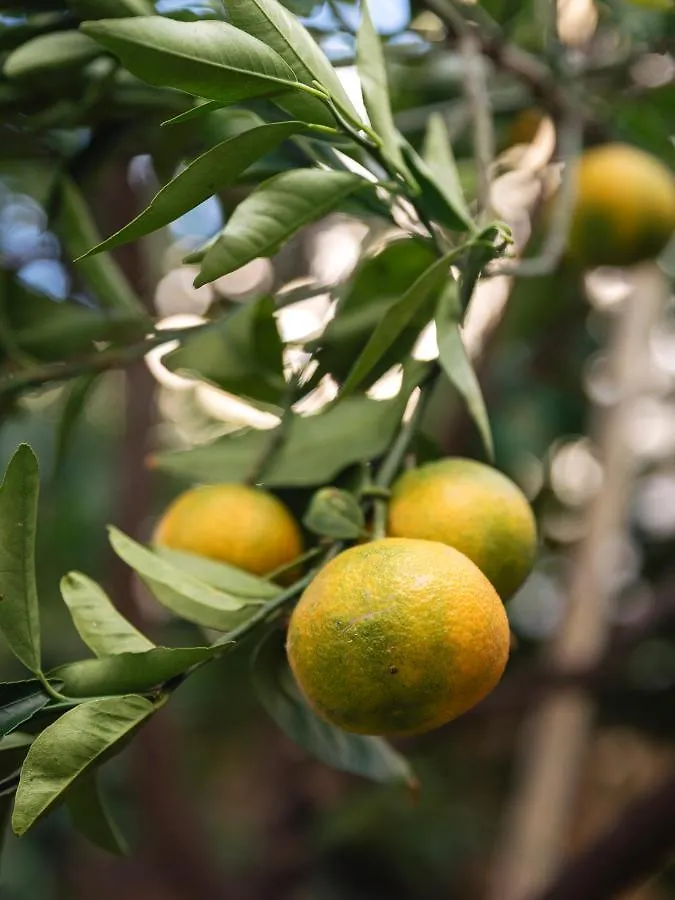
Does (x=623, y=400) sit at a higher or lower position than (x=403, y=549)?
lower

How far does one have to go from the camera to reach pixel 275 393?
1.94 feet

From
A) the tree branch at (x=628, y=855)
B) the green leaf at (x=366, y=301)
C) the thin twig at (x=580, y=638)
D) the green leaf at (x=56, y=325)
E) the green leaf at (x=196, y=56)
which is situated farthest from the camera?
the thin twig at (x=580, y=638)

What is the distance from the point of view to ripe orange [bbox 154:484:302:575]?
52 cm

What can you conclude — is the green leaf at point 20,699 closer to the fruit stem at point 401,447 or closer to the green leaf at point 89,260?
the fruit stem at point 401,447

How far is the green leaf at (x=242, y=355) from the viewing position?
57 centimetres

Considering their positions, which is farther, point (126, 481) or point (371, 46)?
point (126, 481)

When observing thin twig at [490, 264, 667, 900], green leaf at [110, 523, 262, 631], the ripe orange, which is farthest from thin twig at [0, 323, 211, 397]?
thin twig at [490, 264, 667, 900]

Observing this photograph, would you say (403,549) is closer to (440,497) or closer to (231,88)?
(440,497)

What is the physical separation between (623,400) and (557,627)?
15.3 inches

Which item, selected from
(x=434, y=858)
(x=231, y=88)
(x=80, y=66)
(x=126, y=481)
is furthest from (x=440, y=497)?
(x=434, y=858)

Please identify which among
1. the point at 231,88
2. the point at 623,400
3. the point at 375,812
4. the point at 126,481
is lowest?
the point at 375,812

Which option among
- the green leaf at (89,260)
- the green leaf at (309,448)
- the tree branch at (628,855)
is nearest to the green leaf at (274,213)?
the green leaf at (309,448)

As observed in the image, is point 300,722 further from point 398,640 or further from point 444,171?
point 444,171

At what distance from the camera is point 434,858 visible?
2121mm
